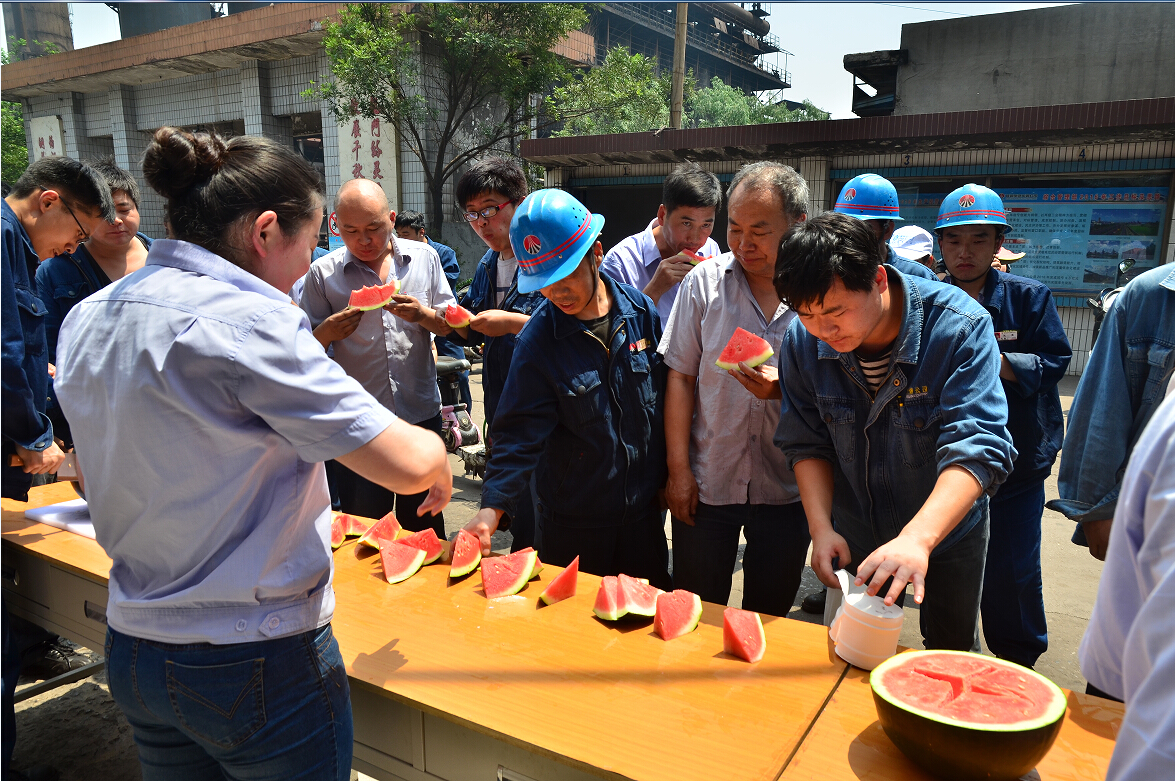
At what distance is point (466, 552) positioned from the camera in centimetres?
244

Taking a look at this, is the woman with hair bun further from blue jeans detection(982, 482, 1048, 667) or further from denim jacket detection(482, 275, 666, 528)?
blue jeans detection(982, 482, 1048, 667)

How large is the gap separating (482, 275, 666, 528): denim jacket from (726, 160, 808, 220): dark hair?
0.66 m

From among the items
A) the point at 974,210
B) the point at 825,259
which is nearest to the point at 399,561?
the point at 825,259

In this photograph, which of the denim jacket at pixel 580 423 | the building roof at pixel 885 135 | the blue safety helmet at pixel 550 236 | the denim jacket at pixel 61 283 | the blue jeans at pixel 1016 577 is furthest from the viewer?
the building roof at pixel 885 135

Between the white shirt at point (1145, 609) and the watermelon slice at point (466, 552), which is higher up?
the white shirt at point (1145, 609)

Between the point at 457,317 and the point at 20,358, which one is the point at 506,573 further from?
the point at 20,358

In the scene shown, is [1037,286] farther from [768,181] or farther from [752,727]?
[752,727]

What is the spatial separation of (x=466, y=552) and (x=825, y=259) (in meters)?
1.48

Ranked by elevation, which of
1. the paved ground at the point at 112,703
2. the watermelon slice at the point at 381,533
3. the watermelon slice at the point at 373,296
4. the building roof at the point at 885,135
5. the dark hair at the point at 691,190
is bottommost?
the paved ground at the point at 112,703

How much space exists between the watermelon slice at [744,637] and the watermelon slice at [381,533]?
4.20 ft

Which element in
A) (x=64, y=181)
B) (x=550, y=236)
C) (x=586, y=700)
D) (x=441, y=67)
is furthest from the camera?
(x=441, y=67)

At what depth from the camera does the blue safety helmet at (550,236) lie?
2.54 metres

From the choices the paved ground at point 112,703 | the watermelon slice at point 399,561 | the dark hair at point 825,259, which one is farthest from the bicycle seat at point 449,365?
the dark hair at point 825,259

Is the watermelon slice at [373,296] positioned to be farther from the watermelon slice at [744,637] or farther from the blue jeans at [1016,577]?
the blue jeans at [1016,577]
